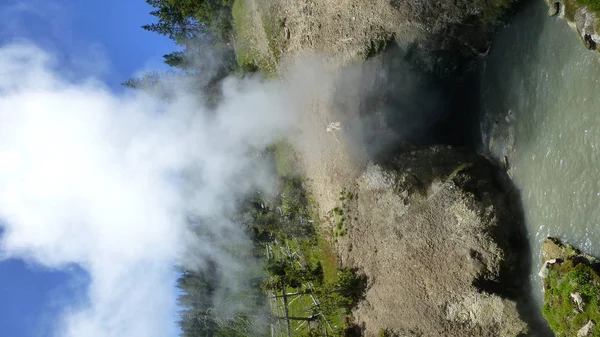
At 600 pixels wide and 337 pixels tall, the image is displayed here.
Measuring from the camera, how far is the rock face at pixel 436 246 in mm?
12109

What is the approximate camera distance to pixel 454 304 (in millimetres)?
12406

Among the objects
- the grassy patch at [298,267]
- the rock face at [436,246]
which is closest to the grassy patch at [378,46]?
the rock face at [436,246]

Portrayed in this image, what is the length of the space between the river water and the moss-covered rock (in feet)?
1.08

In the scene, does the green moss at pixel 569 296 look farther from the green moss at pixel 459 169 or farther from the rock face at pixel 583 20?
the rock face at pixel 583 20

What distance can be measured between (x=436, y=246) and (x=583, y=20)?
6.01m

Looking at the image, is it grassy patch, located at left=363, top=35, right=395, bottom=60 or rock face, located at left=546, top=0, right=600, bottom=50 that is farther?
grassy patch, located at left=363, top=35, right=395, bottom=60

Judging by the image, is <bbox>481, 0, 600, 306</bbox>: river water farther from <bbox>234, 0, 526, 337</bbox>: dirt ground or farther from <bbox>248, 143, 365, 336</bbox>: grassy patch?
<bbox>248, 143, 365, 336</bbox>: grassy patch

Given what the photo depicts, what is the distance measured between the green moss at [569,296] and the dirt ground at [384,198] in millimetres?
1299

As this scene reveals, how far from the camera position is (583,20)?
30.3 ft

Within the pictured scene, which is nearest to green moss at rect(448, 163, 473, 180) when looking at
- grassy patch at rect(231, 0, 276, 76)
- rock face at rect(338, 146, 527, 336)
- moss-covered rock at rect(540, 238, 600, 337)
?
rock face at rect(338, 146, 527, 336)

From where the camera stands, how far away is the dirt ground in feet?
40.4

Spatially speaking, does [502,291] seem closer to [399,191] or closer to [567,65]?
[399,191]

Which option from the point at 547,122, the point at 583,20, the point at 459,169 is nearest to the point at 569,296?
the point at 547,122

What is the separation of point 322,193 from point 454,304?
5345 millimetres
